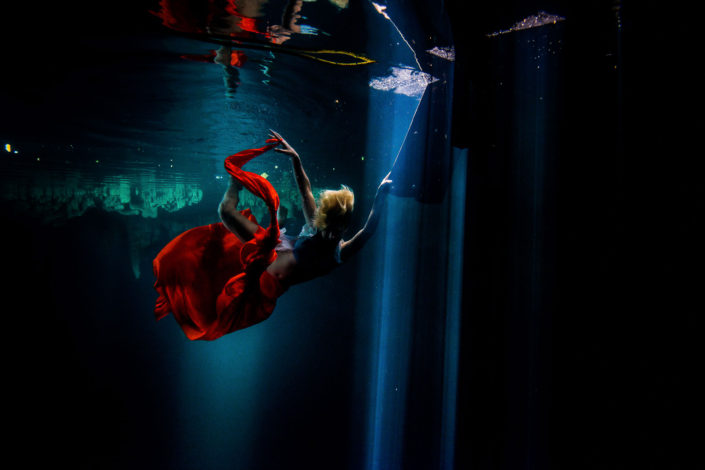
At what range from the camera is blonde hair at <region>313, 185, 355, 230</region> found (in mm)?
2969

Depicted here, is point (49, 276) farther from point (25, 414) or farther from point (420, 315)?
point (420, 315)

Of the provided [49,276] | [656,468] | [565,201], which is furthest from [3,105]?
[49,276]

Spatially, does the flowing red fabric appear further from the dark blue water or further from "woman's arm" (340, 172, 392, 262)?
the dark blue water

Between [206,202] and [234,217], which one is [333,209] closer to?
[234,217]

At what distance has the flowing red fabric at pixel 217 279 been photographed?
2.93 metres

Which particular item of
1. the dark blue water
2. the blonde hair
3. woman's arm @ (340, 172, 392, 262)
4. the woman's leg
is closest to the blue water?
the dark blue water

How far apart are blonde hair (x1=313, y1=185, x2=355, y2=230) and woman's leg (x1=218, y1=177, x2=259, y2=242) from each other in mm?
696

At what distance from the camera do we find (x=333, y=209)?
297cm

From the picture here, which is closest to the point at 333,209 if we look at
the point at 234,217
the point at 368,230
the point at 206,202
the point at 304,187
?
the point at 304,187

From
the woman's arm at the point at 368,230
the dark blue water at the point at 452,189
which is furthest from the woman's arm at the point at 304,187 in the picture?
the dark blue water at the point at 452,189

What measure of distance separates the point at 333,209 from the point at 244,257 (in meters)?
0.92

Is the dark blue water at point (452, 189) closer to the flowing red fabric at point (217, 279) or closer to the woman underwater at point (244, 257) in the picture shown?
the woman underwater at point (244, 257)

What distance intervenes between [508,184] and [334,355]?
433 inches

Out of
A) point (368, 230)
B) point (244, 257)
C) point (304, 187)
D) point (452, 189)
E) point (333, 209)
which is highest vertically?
point (452, 189)
